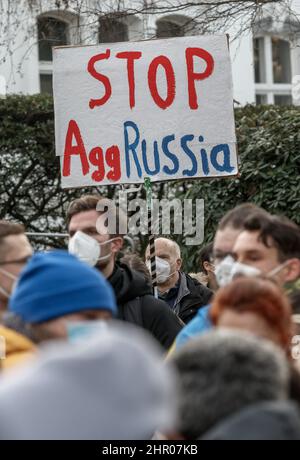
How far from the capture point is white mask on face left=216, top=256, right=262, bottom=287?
404cm

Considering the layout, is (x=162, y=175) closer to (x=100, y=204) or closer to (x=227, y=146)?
(x=227, y=146)

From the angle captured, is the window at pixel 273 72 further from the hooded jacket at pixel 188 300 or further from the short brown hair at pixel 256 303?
the short brown hair at pixel 256 303

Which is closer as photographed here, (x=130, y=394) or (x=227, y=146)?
(x=130, y=394)

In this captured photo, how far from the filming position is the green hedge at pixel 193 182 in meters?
9.95

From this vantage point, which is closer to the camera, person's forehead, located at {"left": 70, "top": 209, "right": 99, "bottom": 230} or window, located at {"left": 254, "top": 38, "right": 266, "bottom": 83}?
person's forehead, located at {"left": 70, "top": 209, "right": 99, "bottom": 230}

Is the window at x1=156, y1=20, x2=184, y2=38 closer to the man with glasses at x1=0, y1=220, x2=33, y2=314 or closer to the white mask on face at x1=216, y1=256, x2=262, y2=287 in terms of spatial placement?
the man with glasses at x1=0, y1=220, x2=33, y2=314

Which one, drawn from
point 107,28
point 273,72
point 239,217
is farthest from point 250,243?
point 273,72

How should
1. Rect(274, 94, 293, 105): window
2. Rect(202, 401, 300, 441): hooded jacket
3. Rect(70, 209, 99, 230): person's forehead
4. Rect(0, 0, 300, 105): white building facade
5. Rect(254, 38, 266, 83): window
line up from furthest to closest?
Rect(274, 94, 293, 105): window < Rect(254, 38, 266, 83): window < Rect(0, 0, 300, 105): white building facade < Rect(70, 209, 99, 230): person's forehead < Rect(202, 401, 300, 441): hooded jacket

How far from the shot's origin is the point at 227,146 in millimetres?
6977

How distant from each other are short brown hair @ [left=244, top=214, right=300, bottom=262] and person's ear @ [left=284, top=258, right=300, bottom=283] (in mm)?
20

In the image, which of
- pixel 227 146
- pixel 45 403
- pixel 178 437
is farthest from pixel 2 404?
pixel 227 146

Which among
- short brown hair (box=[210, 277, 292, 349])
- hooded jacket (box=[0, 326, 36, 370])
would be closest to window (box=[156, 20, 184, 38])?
hooded jacket (box=[0, 326, 36, 370])

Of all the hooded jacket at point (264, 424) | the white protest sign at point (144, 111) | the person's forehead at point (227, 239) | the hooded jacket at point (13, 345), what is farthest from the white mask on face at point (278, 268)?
the white protest sign at point (144, 111)
